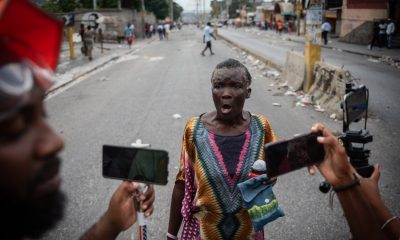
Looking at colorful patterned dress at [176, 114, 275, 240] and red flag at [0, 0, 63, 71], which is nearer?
red flag at [0, 0, 63, 71]

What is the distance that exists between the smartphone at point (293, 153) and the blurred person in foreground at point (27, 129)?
29.7 inches

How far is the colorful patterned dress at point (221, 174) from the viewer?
88.9 inches

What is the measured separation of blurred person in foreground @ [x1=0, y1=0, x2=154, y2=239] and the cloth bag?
1.13m

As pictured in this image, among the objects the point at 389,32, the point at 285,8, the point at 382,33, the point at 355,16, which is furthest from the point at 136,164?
the point at 285,8

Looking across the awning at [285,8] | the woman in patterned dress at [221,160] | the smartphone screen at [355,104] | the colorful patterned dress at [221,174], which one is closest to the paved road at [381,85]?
the smartphone screen at [355,104]

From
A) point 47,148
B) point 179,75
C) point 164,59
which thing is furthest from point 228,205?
point 164,59

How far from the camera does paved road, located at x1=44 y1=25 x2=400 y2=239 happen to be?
430 cm

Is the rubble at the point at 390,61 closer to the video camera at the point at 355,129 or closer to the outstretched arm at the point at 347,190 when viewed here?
the video camera at the point at 355,129

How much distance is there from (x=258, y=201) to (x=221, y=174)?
0.85ft

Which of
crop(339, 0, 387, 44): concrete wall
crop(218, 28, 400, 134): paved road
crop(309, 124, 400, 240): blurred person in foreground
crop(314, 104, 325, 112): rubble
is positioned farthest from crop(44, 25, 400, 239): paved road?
crop(339, 0, 387, 44): concrete wall

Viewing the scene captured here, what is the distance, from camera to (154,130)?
25.0 feet

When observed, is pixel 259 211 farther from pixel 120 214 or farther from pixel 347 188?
pixel 120 214

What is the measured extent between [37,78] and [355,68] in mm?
16803

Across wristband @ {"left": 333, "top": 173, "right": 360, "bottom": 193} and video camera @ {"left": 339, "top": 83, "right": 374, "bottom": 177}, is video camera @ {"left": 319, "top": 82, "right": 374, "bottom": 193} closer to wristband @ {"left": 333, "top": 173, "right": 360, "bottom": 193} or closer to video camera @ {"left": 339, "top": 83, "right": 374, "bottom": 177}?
video camera @ {"left": 339, "top": 83, "right": 374, "bottom": 177}
